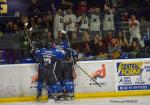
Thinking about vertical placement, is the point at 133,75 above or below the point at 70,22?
below

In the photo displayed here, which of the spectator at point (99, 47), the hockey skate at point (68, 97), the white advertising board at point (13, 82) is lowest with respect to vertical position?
the hockey skate at point (68, 97)

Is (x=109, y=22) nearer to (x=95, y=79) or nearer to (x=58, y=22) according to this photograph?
(x=58, y=22)

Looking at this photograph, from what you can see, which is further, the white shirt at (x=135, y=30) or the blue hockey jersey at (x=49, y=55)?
the white shirt at (x=135, y=30)

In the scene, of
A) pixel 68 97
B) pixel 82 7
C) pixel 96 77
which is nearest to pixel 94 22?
pixel 82 7

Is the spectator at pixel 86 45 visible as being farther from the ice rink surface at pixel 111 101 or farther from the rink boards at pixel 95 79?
the ice rink surface at pixel 111 101

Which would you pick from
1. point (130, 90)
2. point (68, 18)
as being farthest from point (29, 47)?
point (130, 90)

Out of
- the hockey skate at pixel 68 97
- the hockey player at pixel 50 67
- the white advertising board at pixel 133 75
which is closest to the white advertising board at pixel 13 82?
the hockey player at pixel 50 67

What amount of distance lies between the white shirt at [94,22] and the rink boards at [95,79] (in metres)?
1.07

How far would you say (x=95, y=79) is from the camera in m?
11.5

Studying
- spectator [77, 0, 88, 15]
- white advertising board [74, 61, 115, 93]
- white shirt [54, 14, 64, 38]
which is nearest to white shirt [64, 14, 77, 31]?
white shirt [54, 14, 64, 38]

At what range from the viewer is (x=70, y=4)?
42.0 ft

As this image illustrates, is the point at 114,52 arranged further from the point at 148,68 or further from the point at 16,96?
the point at 16,96

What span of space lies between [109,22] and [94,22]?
385mm

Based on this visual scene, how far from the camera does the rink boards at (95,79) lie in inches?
448
